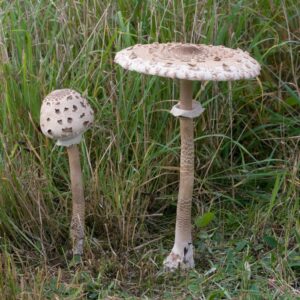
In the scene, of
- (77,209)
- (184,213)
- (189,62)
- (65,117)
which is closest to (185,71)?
(189,62)

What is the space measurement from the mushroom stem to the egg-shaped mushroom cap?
23 cm

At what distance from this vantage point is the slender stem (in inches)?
116

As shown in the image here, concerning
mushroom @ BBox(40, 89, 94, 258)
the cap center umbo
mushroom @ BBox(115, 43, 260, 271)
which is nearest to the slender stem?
mushroom @ BBox(115, 43, 260, 271)

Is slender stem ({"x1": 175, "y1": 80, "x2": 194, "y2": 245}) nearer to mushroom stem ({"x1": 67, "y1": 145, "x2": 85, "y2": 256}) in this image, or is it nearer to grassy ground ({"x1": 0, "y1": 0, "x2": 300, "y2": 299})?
grassy ground ({"x1": 0, "y1": 0, "x2": 300, "y2": 299})

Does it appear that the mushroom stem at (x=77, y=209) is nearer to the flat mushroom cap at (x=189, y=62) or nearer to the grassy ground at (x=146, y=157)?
the grassy ground at (x=146, y=157)

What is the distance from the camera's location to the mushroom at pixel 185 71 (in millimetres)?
2639

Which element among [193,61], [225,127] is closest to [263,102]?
[225,127]

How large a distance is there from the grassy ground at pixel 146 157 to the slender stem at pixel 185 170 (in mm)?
174

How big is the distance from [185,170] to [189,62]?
589mm

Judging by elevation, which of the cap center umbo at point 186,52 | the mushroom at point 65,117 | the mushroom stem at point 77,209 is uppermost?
the cap center umbo at point 186,52

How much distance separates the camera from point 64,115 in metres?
2.89

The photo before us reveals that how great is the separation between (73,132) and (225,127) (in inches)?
43.8

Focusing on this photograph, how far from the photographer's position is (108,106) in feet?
11.7

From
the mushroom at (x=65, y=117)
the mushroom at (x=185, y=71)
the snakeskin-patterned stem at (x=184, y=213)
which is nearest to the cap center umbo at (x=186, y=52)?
the mushroom at (x=185, y=71)
